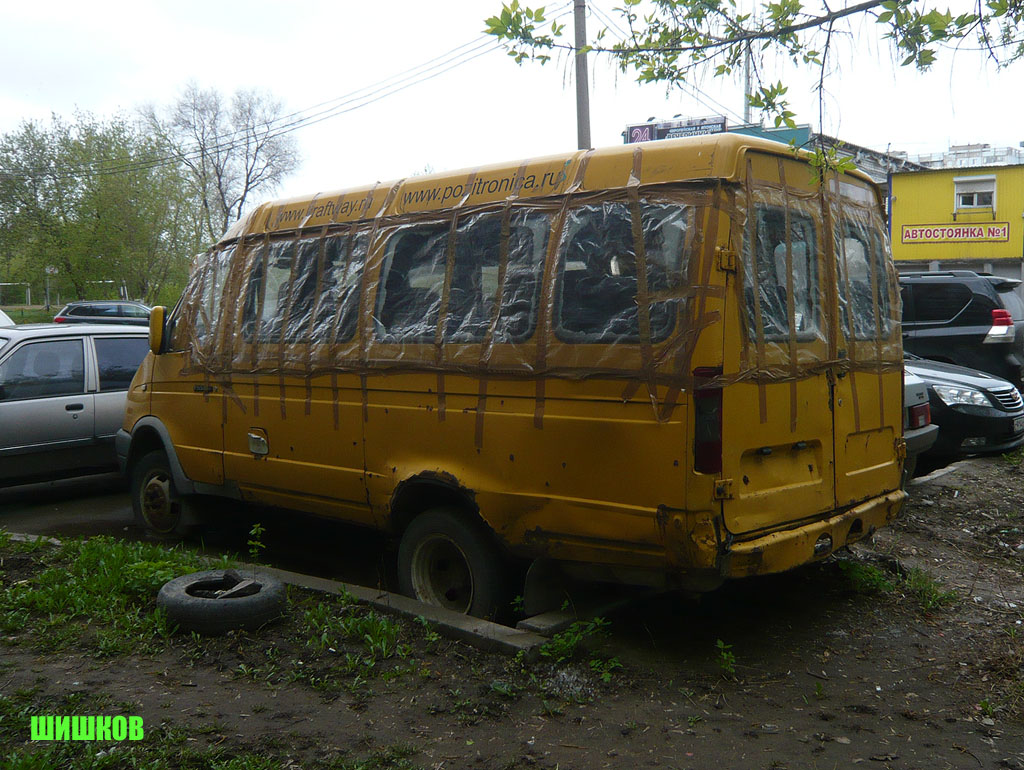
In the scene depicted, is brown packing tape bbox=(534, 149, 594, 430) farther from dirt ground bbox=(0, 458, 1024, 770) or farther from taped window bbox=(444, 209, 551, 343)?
dirt ground bbox=(0, 458, 1024, 770)

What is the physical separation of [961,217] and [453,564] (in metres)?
31.6

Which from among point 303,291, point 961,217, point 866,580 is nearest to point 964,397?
point 866,580

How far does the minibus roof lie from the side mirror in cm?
129

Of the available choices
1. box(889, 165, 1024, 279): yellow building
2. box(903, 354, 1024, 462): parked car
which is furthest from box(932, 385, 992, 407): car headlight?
box(889, 165, 1024, 279): yellow building

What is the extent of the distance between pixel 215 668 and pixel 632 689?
197 cm

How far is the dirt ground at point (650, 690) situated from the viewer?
3678mm

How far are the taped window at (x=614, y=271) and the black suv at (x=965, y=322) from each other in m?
8.94

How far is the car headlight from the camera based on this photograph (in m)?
9.16

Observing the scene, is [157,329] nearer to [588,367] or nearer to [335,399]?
[335,399]

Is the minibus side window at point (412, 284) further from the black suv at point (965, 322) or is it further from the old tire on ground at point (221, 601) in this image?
the black suv at point (965, 322)

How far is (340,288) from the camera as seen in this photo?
223 inches

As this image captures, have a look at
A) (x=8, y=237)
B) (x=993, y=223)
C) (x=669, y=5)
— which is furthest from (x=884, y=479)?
(x=8, y=237)
